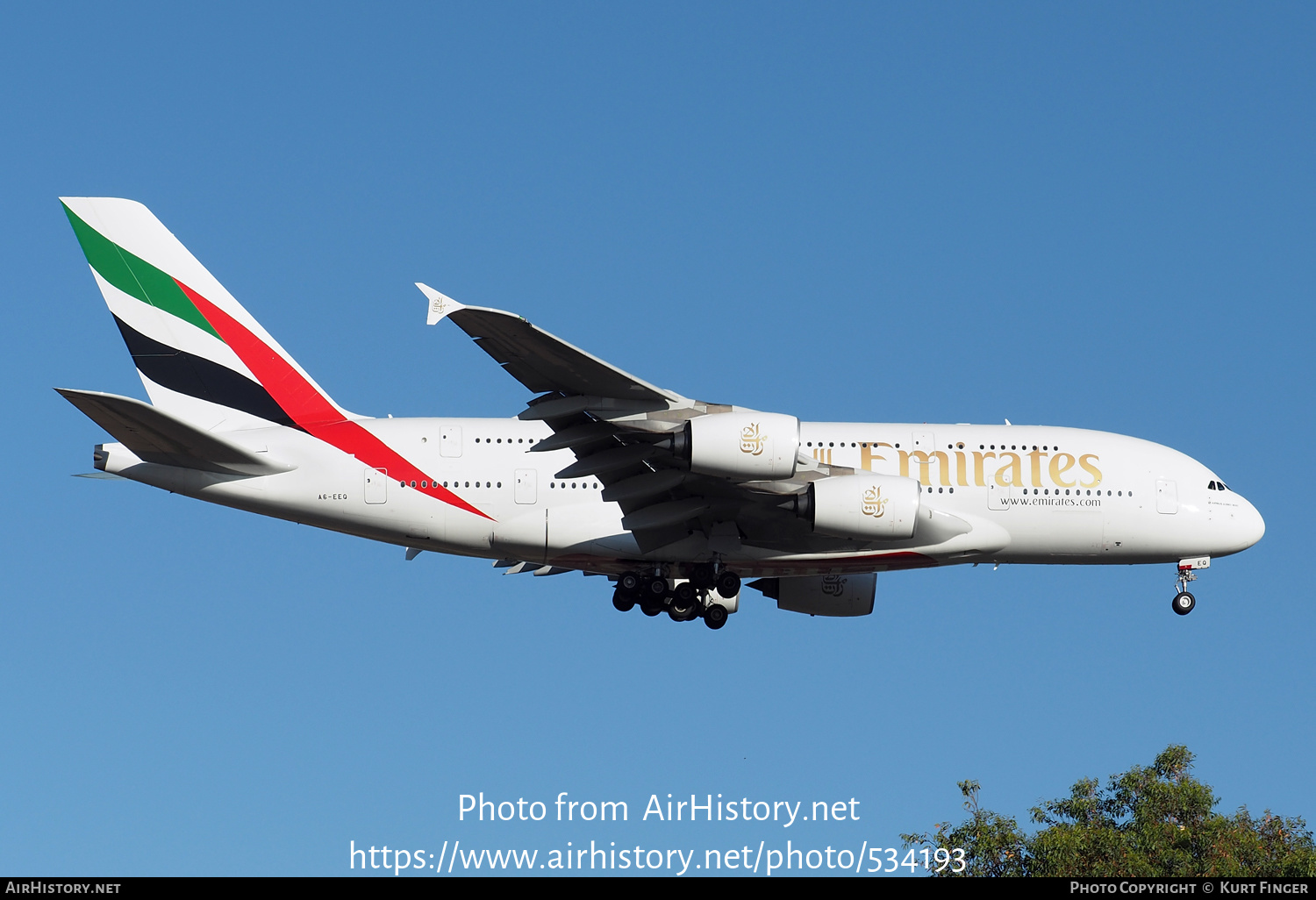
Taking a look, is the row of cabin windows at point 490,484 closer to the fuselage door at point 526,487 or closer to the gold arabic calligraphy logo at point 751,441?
the fuselage door at point 526,487

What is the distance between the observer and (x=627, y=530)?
27.8m

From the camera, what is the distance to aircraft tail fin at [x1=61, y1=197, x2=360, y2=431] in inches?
1125

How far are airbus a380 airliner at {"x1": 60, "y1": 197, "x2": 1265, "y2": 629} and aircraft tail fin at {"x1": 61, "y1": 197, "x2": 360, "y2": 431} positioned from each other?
0.13ft

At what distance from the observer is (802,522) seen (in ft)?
89.4

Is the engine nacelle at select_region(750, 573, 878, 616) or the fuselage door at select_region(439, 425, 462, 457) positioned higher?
the fuselage door at select_region(439, 425, 462, 457)

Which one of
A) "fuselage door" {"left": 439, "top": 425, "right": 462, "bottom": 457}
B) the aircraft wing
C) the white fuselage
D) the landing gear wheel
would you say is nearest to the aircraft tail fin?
the white fuselage

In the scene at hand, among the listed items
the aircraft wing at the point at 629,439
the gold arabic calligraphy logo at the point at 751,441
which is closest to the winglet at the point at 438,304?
the aircraft wing at the point at 629,439

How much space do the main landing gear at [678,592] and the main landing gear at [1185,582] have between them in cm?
963

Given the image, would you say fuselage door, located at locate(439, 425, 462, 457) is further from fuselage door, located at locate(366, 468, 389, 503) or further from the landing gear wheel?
the landing gear wheel

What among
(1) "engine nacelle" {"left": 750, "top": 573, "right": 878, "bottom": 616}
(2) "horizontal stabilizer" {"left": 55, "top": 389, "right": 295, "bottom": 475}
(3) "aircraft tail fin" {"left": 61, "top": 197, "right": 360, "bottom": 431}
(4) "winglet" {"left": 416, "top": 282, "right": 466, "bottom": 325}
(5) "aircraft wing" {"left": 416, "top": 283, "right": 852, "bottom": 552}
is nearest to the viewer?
(4) "winglet" {"left": 416, "top": 282, "right": 466, "bottom": 325}

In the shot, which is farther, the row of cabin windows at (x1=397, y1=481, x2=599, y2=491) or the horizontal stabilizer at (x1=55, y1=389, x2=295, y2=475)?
the row of cabin windows at (x1=397, y1=481, x2=599, y2=491)

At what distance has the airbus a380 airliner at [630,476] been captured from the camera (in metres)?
25.7

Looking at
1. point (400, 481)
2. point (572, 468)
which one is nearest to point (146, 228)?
point (400, 481)

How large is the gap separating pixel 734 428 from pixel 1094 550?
9663 mm
